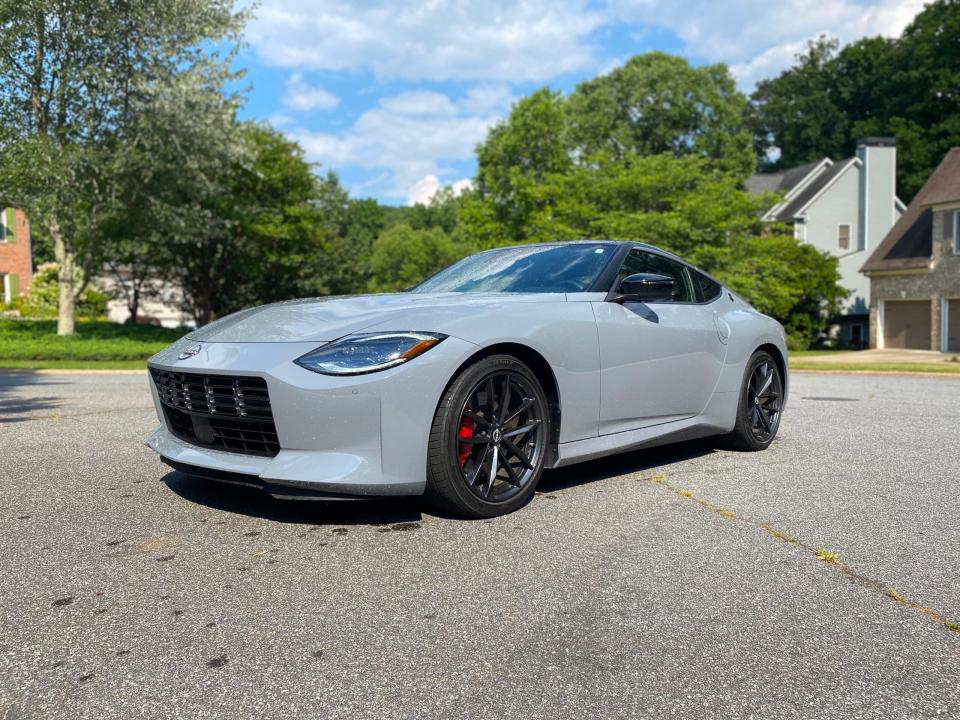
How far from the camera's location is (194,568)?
11.2ft

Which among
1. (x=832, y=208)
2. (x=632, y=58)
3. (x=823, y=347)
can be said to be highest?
(x=632, y=58)

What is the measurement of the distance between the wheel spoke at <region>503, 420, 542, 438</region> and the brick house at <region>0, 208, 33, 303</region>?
130 feet

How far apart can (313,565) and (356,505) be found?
3.64ft

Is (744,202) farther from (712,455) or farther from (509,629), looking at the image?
(509,629)

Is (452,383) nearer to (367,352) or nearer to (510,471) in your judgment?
(367,352)

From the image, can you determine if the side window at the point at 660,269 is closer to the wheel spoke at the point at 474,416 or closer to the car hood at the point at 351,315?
the car hood at the point at 351,315

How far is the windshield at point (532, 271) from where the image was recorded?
16.7ft

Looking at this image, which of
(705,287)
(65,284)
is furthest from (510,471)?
(65,284)

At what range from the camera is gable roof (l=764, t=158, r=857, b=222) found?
150 feet

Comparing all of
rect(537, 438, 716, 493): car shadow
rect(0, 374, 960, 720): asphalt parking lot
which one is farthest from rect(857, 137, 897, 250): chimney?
rect(0, 374, 960, 720): asphalt parking lot

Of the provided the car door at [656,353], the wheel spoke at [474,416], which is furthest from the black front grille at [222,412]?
the car door at [656,353]

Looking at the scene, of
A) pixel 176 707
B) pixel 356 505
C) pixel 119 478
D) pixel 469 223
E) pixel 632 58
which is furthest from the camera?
pixel 632 58

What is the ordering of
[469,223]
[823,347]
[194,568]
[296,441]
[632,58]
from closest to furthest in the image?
[194,568] → [296,441] → [823,347] → [469,223] → [632,58]

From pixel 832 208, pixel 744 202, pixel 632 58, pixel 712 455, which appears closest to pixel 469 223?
pixel 632 58
